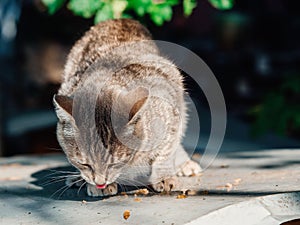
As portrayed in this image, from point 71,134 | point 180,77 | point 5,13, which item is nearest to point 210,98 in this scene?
point 5,13

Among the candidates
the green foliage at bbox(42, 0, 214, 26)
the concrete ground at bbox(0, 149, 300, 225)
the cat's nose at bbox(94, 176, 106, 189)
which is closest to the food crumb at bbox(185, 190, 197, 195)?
the concrete ground at bbox(0, 149, 300, 225)

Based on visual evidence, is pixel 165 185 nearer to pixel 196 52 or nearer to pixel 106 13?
pixel 106 13

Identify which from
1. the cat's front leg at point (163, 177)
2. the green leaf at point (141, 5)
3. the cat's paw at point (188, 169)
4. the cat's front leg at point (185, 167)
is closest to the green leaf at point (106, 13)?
the green leaf at point (141, 5)

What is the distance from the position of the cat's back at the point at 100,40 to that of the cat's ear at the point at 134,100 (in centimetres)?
75

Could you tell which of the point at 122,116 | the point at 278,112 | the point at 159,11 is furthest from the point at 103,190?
the point at 278,112

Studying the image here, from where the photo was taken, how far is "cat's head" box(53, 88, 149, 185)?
4.20 metres

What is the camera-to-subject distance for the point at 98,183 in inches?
166

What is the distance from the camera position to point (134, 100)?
13.9ft

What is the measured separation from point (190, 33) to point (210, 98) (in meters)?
1.88

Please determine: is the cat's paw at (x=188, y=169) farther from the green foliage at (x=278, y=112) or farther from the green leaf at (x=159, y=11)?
the green foliage at (x=278, y=112)

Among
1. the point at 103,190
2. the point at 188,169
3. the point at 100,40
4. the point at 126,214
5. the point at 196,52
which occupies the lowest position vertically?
the point at 126,214

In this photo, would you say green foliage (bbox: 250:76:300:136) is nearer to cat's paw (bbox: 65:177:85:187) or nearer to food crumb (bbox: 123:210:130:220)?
cat's paw (bbox: 65:177:85:187)

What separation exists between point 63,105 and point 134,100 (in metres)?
0.42

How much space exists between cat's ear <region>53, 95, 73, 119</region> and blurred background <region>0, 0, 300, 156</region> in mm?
4080
